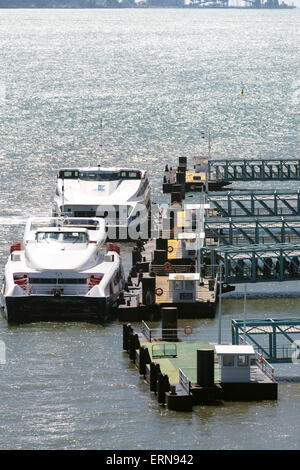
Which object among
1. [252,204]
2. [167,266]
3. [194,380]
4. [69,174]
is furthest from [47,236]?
[252,204]

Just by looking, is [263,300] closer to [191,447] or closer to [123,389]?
[123,389]

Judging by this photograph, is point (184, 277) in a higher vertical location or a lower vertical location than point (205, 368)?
higher

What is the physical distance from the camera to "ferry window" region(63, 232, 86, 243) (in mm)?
87500

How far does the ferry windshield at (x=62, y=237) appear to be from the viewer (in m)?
87.4

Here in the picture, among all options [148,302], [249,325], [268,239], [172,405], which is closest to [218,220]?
[268,239]

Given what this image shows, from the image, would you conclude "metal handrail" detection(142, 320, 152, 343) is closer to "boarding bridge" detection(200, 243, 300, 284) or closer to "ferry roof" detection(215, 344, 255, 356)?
"ferry roof" detection(215, 344, 255, 356)

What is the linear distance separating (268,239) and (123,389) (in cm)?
3649

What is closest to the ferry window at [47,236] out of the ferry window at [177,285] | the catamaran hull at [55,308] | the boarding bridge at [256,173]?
the catamaran hull at [55,308]

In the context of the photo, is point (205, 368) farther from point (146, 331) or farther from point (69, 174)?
point (69, 174)

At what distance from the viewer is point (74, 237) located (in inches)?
3462

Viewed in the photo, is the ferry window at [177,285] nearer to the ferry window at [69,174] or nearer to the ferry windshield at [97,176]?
the ferry windshield at [97,176]

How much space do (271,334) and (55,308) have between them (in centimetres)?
1567

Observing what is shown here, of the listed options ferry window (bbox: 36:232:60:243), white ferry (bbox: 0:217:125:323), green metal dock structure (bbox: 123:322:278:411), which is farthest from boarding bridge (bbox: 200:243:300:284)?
green metal dock structure (bbox: 123:322:278:411)

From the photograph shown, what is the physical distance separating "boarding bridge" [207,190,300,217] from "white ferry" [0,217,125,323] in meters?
25.1
